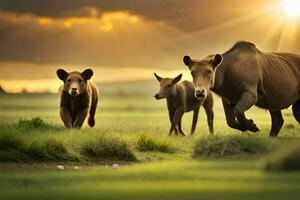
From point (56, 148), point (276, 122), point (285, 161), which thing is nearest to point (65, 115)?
point (56, 148)

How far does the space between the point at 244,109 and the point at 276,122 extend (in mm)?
3077

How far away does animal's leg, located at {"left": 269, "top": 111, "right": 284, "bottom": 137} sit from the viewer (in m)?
17.4

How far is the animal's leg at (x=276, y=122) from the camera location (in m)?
17.4

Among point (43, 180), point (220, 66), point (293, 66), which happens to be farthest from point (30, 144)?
point (293, 66)

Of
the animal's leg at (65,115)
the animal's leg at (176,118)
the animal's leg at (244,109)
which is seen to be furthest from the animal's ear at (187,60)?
the animal's leg at (176,118)

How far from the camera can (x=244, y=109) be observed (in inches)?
581

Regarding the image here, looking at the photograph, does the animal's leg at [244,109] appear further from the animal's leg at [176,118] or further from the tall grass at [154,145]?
the animal's leg at [176,118]

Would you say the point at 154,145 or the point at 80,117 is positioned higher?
the point at 80,117

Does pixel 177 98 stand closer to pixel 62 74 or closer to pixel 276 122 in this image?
pixel 276 122

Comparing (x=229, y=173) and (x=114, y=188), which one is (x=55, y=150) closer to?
(x=229, y=173)

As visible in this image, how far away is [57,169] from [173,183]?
274cm

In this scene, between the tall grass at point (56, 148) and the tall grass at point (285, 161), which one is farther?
the tall grass at point (56, 148)

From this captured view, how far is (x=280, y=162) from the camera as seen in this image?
345 inches

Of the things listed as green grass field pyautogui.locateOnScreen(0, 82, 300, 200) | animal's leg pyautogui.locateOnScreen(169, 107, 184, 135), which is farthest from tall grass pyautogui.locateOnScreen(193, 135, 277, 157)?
animal's leg pyautogui.locateOnScreen(169, 107, 184, 135)
